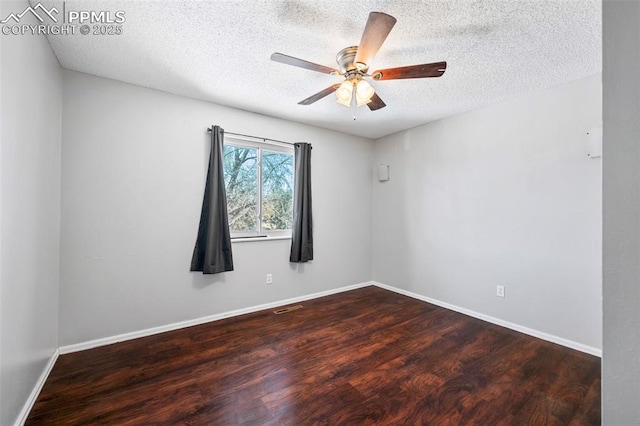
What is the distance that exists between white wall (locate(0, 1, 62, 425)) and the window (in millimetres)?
1447

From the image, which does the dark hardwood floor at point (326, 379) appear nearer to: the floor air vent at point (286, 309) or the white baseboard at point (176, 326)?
the white baseboard at point (176, 326)

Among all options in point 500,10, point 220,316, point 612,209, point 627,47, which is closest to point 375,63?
point 500,10

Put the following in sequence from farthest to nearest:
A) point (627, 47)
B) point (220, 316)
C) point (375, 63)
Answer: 1. point (220, 316)
2. point (375, 63)
3. point (627, 47)

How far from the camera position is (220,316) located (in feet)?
9.56

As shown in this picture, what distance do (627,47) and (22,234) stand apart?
8.30 feet

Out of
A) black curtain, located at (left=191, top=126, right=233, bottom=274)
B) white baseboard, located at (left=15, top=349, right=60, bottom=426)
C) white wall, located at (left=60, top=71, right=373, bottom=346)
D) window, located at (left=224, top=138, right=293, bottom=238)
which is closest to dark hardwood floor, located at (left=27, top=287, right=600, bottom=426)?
white baseboard, located at (left=15, top=349, right=60, bottom=426)

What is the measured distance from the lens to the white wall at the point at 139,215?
7.34 ft

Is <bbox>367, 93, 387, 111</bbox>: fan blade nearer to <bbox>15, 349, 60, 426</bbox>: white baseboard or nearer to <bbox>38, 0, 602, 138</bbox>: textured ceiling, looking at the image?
<bbox>38, 0, 602, 138</bbox>: textured ceiling

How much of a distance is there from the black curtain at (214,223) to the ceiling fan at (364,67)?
121 cm

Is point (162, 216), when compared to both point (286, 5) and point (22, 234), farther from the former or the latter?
point (286, 5)

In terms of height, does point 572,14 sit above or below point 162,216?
above

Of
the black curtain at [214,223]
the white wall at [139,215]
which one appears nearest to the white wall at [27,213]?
the white wall at [139,215]

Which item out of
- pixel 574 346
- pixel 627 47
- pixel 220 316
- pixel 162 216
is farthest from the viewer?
pixel 220 316

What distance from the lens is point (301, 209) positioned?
3424 millimetres
